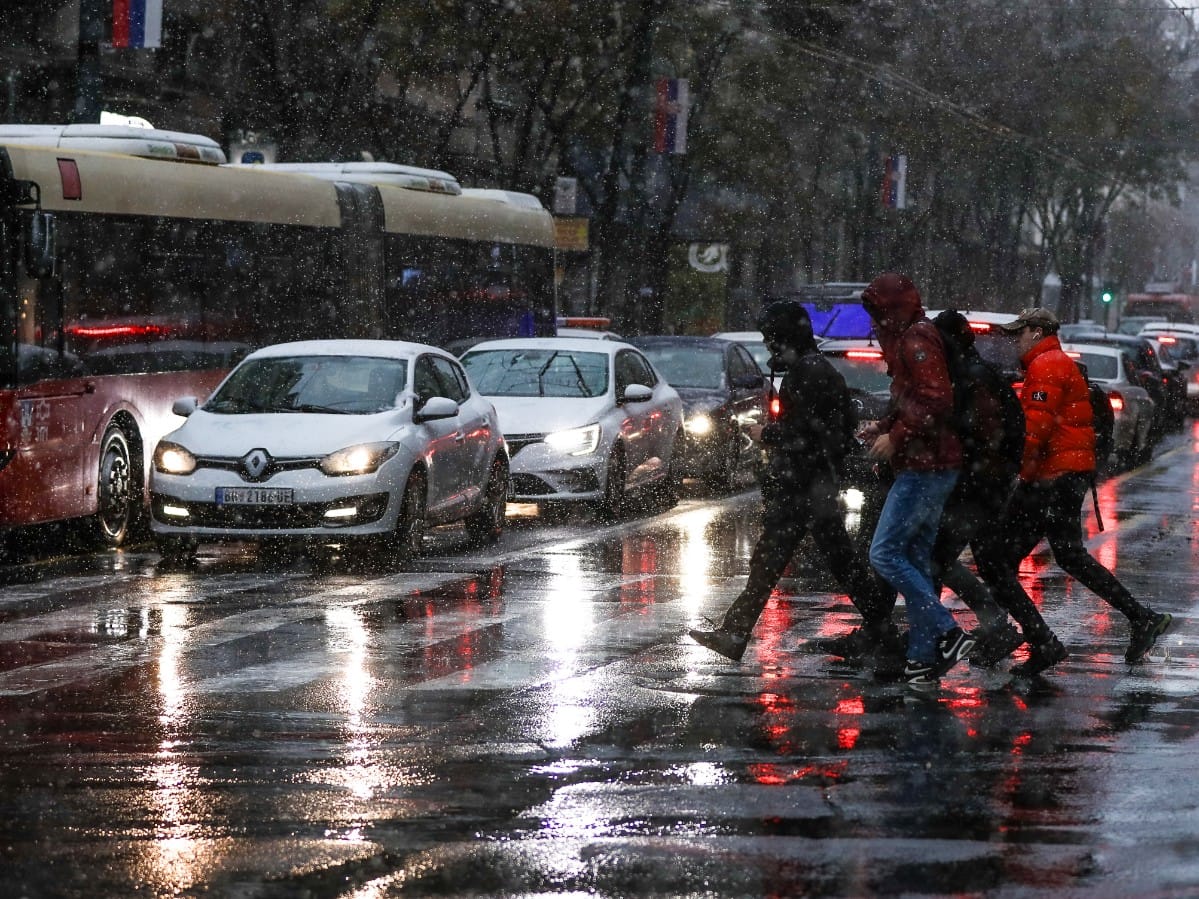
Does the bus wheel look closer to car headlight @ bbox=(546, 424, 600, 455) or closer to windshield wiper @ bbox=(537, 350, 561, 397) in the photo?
car headlight @ bbox=(546, 424, 600, 455)

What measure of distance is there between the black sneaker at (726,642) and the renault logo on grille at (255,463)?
17.4 ft

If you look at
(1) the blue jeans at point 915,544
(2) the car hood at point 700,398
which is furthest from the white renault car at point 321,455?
(2) the car hood at point 700,398

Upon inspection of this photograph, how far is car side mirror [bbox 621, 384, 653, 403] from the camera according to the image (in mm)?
19453

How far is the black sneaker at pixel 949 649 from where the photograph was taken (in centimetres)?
952

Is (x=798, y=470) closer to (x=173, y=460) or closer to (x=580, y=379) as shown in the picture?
(x=173, y=460)

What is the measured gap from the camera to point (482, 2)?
115 ft

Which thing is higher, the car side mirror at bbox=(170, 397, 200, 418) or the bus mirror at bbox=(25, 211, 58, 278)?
the bus mirror at bbox=(25, 211, 58, 278)

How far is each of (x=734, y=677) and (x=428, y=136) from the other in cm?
3673

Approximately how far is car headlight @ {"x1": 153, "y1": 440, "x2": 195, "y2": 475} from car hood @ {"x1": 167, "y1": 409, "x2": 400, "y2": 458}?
0.19 ft

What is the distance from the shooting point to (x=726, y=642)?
1013 centimetres

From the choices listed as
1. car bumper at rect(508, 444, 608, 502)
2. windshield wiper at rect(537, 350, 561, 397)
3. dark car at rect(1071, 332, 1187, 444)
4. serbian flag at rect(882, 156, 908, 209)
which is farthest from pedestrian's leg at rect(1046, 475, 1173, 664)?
serbian flag at rect(882, 156, 908, 209)

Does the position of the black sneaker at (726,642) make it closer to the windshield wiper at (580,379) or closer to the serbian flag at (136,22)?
the windshield wiper at (580,379)

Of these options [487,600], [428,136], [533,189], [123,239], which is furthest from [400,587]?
[428,136]

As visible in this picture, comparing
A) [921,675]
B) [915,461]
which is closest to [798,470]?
[915,461]
